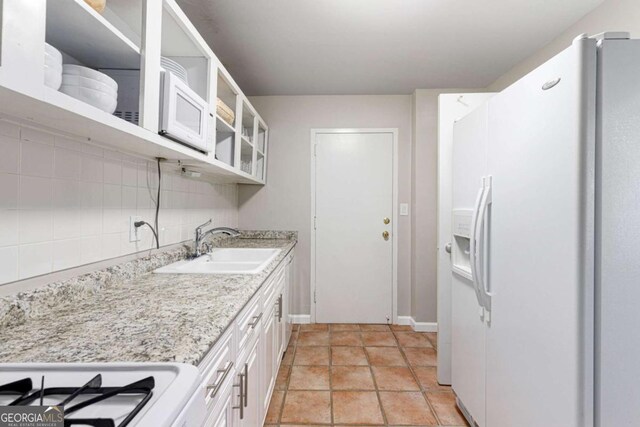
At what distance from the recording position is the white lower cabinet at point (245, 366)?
83cm

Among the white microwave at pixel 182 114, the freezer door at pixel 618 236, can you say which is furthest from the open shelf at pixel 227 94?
the freezer door at pixel 618 236

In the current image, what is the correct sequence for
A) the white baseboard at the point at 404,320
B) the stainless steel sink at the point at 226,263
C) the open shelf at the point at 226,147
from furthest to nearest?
1. the white baseboard at the point at 404,320
2. the open shelf at the point at 226,147
3. the stainless steel sink at the point at 226,263

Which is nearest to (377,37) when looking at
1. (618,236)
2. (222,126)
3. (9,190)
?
(222,126)

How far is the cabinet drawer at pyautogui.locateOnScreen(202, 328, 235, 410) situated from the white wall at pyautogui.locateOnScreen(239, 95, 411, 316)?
2202mm

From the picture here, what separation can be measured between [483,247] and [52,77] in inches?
64.7

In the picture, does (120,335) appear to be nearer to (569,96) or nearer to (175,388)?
(175,388)

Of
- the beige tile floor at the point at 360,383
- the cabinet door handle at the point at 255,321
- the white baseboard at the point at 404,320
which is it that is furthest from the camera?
the white baseboard at the point at 404,320

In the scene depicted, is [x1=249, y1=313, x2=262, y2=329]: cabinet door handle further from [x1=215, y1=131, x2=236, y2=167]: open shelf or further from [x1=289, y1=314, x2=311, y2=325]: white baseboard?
[x1=289, y1=314, x2=311, y2=325]: white baseboard

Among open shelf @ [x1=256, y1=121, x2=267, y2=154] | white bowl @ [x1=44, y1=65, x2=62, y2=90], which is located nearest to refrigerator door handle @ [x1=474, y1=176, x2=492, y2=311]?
white bowl @ [x1=44, y1=65, x2=62, y2=90]

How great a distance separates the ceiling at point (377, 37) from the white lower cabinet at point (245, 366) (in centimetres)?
163

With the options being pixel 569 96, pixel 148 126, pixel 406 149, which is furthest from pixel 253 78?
pixel 569 96

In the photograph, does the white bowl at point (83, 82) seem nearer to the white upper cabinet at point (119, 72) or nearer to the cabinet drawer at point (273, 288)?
the white upper cabinet at point (119, 72)

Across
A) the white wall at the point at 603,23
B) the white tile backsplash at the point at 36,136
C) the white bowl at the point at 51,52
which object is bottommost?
the white tile backsplash at the point at 36,136

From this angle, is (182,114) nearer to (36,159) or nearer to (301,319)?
(36,159)
